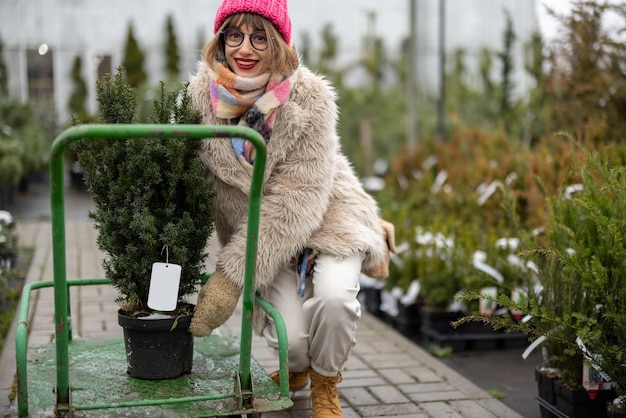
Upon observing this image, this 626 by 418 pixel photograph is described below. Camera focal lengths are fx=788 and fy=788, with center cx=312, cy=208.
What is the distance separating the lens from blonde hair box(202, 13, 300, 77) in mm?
3031

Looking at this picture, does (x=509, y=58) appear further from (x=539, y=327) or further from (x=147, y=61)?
(x=147, y=61)

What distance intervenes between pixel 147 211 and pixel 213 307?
0.43m

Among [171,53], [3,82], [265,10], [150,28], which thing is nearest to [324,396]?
[265,10]

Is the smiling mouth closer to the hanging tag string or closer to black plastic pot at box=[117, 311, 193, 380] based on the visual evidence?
the hanging tag string

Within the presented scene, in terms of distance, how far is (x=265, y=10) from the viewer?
300 cm

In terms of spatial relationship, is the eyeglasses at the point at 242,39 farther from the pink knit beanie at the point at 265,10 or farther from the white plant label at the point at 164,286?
the white plant label at the point at 164,286

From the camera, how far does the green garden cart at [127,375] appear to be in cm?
225

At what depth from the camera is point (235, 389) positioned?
269cm

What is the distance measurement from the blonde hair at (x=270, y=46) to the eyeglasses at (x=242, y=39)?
2cm

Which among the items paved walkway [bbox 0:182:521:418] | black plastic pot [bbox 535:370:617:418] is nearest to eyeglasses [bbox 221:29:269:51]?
paved walkway [bbox 0:182:521:418]

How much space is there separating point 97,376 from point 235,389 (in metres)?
0.67

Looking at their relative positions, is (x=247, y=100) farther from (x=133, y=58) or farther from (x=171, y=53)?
(x=171, y=53)

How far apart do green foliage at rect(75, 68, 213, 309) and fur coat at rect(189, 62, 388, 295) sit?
13 centimetres

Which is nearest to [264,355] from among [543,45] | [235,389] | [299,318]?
[299,318]
